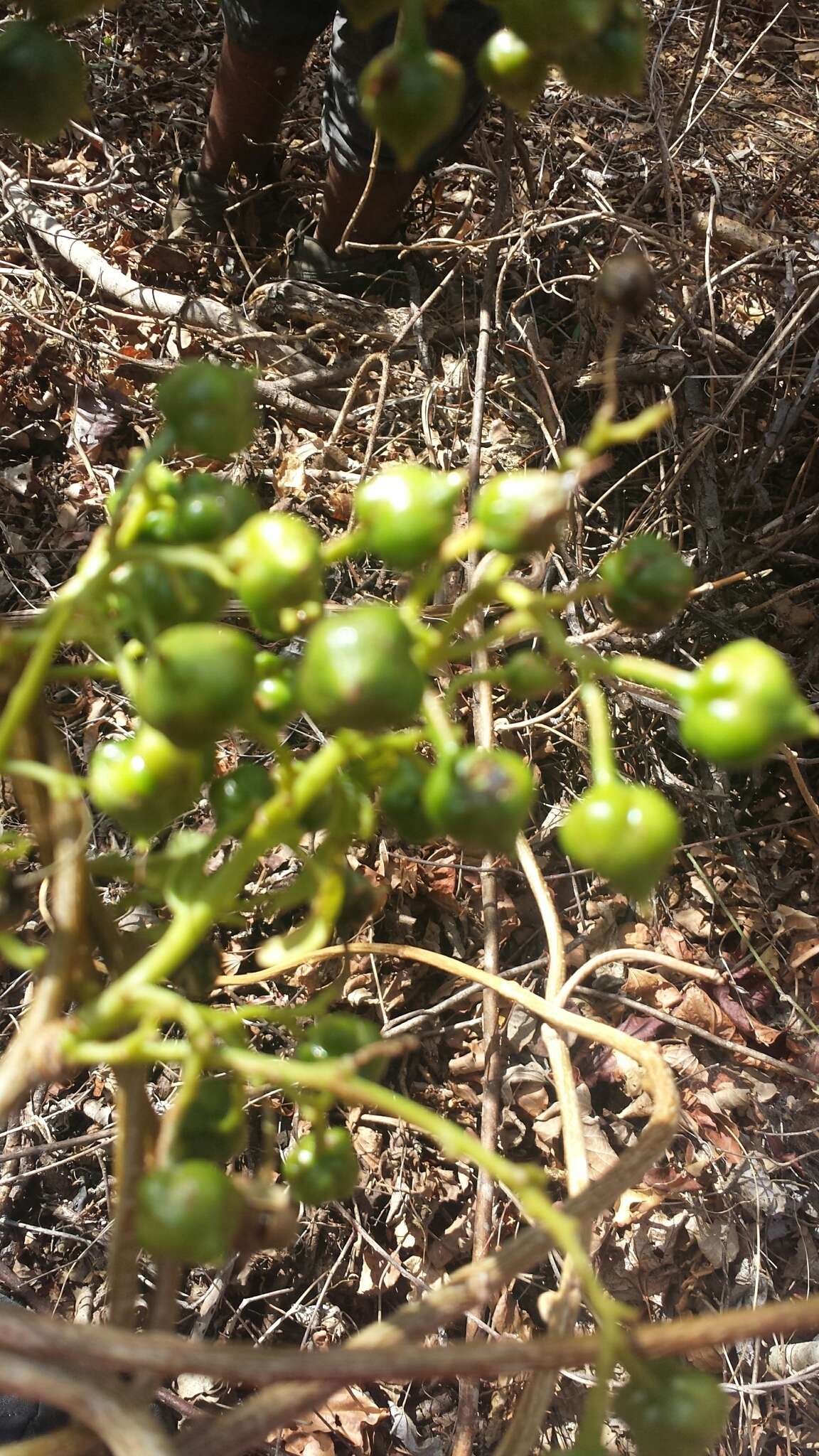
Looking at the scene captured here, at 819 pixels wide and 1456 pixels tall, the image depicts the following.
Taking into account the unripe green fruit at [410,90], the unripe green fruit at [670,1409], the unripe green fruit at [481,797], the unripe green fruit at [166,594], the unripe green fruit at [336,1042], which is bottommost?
the unripe green fruit at [670,1409]

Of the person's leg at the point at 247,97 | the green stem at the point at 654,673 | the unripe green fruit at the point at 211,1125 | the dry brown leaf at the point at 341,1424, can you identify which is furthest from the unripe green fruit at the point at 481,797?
the person's leg at the point at 247,97

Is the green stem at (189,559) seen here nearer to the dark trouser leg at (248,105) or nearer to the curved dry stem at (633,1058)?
the curved dry stem at (633,1058)

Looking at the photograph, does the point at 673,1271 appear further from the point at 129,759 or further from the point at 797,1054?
the point at 129,759

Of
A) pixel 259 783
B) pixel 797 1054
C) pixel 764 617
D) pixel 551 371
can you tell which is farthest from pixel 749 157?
pixel 259 783

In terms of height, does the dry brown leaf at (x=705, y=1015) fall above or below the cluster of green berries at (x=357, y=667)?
above

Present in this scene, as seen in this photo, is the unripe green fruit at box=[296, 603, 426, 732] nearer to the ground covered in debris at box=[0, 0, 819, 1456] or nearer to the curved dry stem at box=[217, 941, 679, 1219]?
the curved dry stem at box=[217, 941, 679, 1219]

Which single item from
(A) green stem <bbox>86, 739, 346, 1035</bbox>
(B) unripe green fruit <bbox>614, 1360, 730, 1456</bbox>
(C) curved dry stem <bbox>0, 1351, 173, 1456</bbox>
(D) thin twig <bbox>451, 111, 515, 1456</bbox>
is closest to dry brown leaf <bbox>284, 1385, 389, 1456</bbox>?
(D) thin twig <bbox>451, 111, 515, 1456</bbox>
